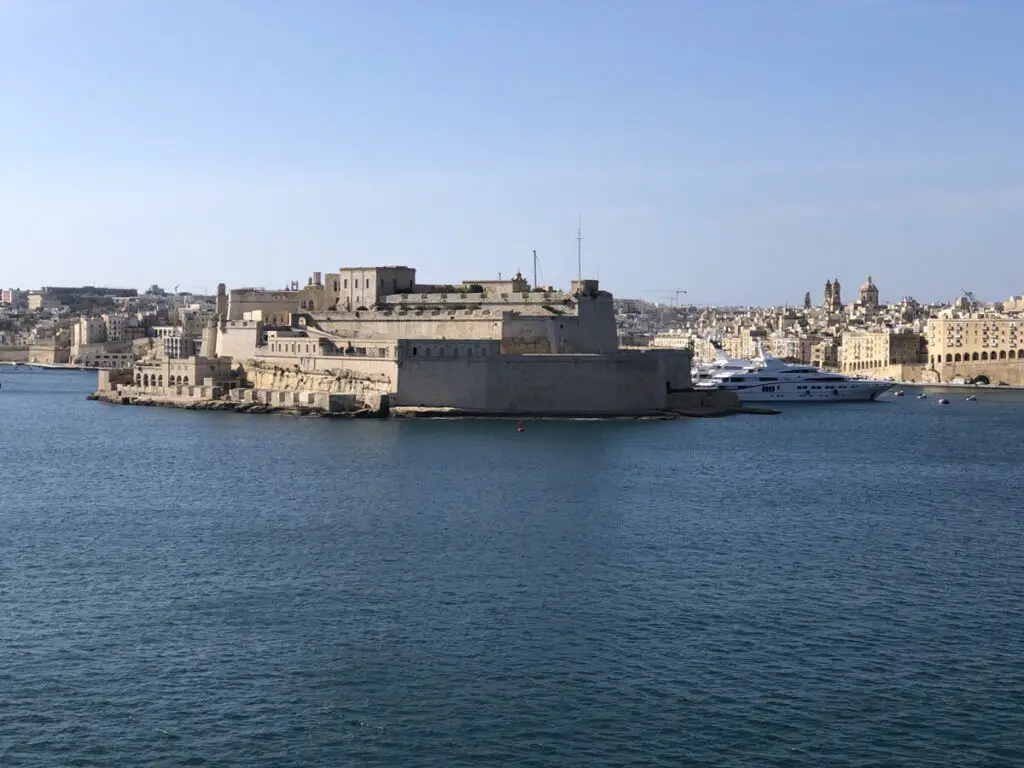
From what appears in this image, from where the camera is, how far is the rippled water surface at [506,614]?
31.0ft

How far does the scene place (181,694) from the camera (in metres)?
10.1

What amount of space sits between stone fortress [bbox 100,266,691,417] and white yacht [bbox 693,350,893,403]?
6.30 metres

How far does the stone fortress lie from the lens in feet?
107

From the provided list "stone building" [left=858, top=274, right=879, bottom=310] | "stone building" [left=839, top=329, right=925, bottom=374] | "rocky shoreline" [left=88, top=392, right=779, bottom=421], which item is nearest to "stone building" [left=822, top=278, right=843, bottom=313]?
"stone building" [left=858, top=274, right=879, bottom=310]

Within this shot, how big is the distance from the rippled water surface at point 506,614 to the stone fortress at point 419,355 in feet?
30.0

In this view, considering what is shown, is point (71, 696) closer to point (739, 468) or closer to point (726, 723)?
point (726, 723)

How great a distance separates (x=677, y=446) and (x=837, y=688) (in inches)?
643

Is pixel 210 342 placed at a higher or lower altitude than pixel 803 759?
higher

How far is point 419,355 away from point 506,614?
20.8 metres

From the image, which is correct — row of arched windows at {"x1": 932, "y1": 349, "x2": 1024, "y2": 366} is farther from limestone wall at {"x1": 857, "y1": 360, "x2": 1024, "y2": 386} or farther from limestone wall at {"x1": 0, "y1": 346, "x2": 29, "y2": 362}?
limestone wall at {"x1": 0, "y1": 346, "x2": 29, "y2": 362}

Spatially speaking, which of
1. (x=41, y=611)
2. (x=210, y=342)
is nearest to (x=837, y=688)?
(x=41, y=611)

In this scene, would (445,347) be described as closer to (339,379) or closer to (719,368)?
(339,379)

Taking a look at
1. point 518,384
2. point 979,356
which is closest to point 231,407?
point 518,384

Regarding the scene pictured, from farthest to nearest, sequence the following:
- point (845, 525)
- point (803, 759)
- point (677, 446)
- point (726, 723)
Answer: point (677, 446)
point (845, 525)
point (726, 723)
point (803, 759)
